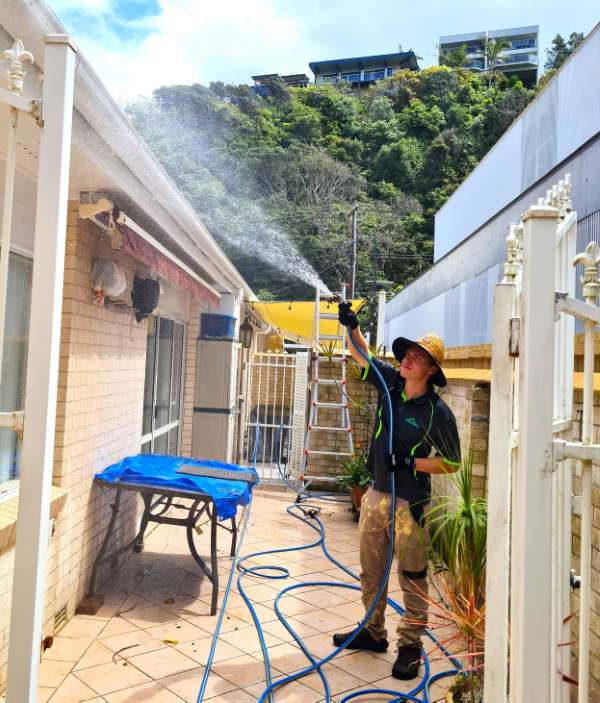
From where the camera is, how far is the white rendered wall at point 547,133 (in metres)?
4.66

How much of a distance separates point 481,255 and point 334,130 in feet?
137

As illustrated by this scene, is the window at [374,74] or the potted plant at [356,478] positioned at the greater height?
the window at [374,74]

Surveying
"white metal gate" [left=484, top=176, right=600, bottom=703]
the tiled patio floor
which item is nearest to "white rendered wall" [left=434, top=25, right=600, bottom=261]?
"white metal gate" [left=484, top=176, right=600, bottom=703]

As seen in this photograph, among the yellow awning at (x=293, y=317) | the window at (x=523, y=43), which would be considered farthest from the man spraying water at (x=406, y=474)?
the window at (x=523, y=43)

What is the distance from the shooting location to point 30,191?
3.41m

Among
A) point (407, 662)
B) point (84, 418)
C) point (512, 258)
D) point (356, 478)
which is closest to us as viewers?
point (512, 258)

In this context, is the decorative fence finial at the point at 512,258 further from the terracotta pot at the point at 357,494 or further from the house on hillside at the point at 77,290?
the terracotta pot at the point at 357,494

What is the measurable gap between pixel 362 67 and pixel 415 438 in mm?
86867

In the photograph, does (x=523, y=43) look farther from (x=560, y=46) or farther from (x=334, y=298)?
(x=334, y=298)

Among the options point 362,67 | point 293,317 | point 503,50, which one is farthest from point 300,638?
point 362,67

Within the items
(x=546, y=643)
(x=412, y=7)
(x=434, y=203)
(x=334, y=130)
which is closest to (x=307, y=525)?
(x=546, y=643)

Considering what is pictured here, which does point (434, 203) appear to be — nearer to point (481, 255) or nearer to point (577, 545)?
point (481, 255)

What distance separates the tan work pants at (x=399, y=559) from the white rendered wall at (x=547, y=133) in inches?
119

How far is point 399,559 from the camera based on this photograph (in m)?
3.55
